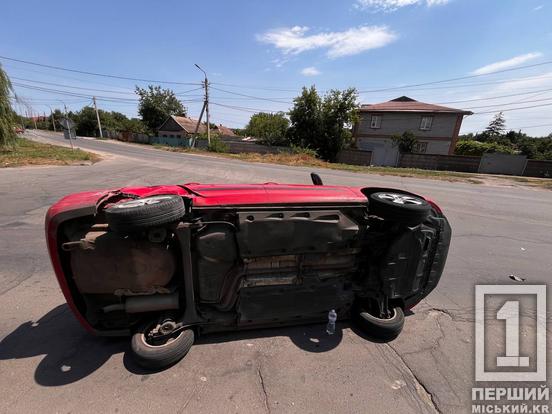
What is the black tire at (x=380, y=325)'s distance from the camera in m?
2.40

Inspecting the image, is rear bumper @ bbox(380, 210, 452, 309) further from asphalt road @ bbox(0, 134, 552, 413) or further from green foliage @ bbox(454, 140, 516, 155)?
green foliage @ bbox(454, 140, 516, 155)

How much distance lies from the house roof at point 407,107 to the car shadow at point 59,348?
108 ft

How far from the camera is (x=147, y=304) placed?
83.4 inches

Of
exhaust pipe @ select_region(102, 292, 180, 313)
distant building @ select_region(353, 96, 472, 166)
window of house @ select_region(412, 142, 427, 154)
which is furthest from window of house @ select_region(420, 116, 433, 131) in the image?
exhaust pipe @ select_region(102, 292, 180, 313)

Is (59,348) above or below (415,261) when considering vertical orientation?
below

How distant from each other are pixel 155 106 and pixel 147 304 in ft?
207

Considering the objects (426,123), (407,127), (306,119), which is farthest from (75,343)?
(426,123)

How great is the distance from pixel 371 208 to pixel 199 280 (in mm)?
1652

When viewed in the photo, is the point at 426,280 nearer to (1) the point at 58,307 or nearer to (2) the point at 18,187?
(1) the point at 58,307

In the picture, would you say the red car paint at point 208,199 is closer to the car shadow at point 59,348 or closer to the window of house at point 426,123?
the car shadow at point 59,348

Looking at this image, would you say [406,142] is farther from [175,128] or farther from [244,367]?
[175,128]

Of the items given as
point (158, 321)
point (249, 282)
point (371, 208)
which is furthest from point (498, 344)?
point (158, 321)
